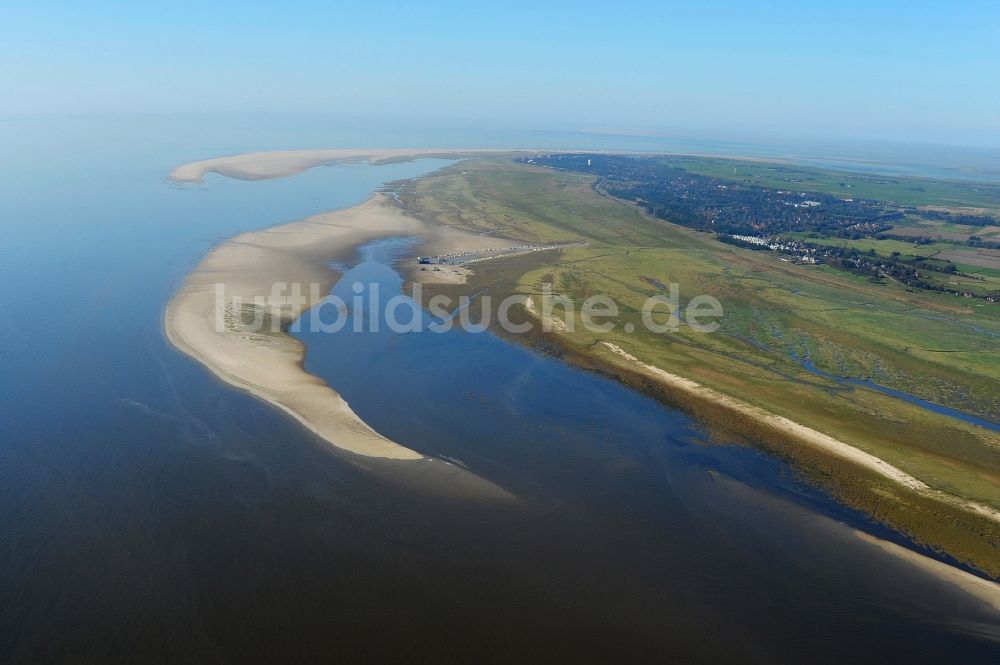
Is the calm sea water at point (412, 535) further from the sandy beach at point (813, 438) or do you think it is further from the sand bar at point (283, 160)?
the sand bar at point (283, 160)

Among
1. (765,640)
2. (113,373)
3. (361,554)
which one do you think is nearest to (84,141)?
(113,373)

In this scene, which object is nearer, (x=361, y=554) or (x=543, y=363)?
(x=361, y=554)

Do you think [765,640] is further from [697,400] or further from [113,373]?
[113,373]

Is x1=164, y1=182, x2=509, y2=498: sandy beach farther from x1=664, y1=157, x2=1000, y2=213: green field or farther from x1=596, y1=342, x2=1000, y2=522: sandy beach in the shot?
x1=664, y1=157, x2=1000, y2=213: green field

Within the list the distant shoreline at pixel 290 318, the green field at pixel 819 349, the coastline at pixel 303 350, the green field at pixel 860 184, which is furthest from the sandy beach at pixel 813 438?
the green field at pixel 860 184

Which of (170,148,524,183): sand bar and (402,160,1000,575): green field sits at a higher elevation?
(170,148,524,183): sand bar

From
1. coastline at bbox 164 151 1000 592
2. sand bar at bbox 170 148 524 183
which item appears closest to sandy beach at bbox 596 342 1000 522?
coastline at bbox 164 151 1000 592
